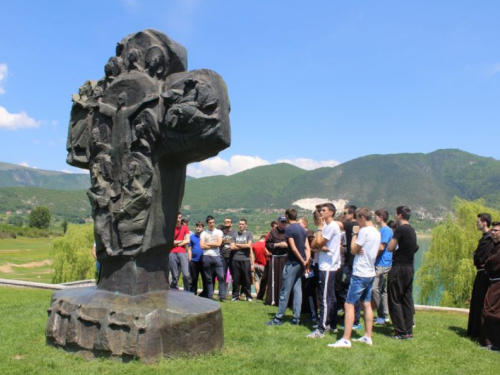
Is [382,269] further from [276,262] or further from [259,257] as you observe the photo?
[259,257]

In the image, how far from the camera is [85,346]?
16.5 feet

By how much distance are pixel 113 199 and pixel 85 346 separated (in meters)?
1.79

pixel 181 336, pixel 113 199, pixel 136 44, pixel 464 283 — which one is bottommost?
pixel 464 283

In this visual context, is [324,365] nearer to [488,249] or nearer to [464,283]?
[488,249]

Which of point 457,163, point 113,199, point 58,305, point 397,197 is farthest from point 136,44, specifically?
point 457,163

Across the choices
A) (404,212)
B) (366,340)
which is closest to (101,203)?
(366,340)

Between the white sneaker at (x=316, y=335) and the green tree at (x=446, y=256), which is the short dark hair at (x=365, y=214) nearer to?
the white sneaker at (x=316, y=335)

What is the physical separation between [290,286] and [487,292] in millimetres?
2976

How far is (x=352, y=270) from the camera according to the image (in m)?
6.32

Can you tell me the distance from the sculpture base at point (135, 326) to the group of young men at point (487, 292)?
12.9 ft

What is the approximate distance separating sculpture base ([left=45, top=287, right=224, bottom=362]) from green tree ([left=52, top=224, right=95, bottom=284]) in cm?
2315

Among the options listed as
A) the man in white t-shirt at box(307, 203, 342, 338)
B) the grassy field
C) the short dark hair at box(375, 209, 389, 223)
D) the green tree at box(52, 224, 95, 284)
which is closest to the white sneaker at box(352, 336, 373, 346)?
the man in white t-shirt at box(307, 203, 342, 338)

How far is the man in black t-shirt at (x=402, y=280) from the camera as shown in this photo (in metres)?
6.52

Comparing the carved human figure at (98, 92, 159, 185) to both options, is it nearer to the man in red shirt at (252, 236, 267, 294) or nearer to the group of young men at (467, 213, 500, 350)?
the group of young men at (467, 213, 500, 350)
